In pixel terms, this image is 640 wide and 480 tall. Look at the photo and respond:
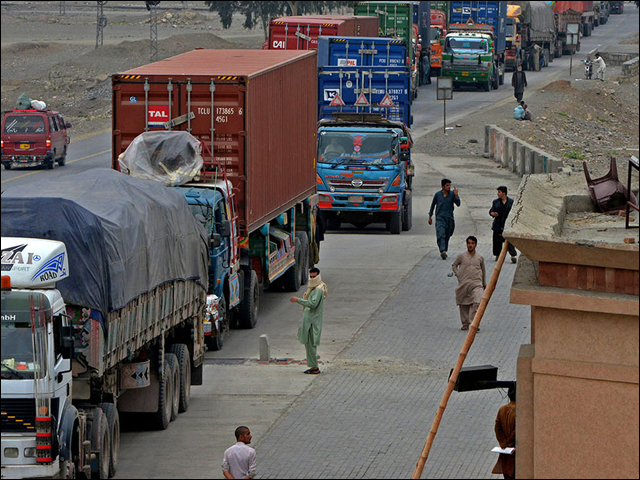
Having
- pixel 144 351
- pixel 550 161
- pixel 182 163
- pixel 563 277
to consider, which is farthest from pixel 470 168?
pixel 563 277

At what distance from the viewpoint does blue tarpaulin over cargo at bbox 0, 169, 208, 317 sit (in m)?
11.9

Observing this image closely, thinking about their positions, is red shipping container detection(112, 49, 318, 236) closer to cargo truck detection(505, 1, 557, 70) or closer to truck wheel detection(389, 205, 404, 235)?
truck wheel detection(389, 205, 404, 235)

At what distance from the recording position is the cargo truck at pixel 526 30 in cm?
7025

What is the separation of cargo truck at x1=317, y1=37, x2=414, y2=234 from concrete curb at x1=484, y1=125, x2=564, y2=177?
531 centimetres

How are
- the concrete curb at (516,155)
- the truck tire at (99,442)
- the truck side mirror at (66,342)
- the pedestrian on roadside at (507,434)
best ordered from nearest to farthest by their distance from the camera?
1. the pedestrian on roadside at (507,434)
2. the truck side mirror at (66,342)
3. the truck tire at (99,442)
4. the concrete curb at (516,155)

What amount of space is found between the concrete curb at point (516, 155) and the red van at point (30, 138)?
14685 mm

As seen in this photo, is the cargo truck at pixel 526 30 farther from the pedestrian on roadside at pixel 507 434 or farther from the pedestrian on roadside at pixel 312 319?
the pedestrian on roadside at pixel 507 434

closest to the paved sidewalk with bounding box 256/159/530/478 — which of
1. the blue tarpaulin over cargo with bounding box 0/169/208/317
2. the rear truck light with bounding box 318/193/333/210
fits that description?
the blue tarpaulin over cargo with bounding box 0/169/208/317

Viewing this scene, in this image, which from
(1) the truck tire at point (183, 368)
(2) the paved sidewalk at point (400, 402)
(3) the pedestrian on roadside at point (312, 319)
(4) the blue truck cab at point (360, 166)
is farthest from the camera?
(4) the blue truck cab at point (360, 166)

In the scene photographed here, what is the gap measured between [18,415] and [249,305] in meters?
9.17

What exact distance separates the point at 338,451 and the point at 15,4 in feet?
315

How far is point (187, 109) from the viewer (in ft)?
62.7

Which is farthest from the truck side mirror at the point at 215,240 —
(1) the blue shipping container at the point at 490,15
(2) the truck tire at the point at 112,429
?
(1) the blue shipping container at the point at 490,15

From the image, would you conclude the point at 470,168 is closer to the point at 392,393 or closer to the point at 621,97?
the point at 621,97
